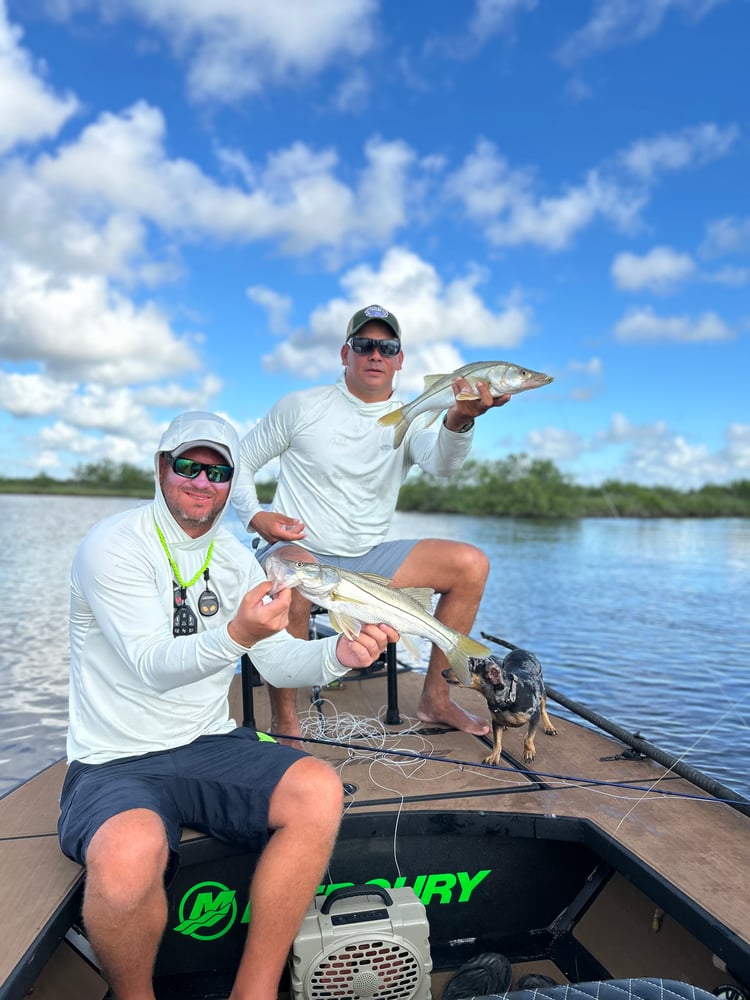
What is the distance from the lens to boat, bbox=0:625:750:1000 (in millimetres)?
2486

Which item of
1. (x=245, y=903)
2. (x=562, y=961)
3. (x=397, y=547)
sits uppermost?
(x=397, y=547)

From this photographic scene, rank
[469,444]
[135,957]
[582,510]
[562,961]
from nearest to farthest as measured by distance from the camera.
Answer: [135,957]
[562,961]
[469,444]
[582,510]

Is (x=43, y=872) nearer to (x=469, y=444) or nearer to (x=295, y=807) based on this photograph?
(x=295, y=807)

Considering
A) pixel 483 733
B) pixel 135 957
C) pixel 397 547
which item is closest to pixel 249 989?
pixel 135 957

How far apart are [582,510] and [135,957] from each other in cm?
5086

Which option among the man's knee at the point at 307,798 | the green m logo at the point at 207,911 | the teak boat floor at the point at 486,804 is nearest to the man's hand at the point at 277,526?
the teak boat floor at the point at 486,804

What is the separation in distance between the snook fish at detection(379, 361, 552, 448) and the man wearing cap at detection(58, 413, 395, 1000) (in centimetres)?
140

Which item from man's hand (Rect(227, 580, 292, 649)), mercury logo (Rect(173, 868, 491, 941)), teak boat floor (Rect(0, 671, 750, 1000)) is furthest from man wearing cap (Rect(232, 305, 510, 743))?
man's hand (Rect(227, 580, 292, 649))

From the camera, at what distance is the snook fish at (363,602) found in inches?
102

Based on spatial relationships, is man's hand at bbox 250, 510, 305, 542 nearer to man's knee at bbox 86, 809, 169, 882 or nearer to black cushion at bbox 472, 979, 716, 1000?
man's knee at bbox 86, 809, 169, 882

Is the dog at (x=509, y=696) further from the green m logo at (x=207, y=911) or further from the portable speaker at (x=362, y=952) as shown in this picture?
the green m logo at (x=207, y=911)

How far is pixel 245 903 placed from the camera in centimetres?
296

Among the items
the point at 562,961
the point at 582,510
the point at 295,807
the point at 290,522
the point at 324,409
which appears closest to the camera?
the point at 295,807

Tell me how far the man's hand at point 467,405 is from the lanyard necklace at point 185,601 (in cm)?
160
